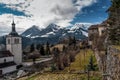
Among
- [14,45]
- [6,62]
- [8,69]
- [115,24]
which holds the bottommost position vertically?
[8,69]

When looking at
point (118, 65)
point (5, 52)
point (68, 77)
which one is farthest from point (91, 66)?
point (5, 52)

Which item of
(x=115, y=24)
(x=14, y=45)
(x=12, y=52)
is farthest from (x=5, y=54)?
(x=115, y=24)

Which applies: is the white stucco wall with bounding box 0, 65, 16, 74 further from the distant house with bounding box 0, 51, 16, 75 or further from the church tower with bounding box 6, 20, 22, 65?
the church tower with bounding box 6, 20, 22, 65

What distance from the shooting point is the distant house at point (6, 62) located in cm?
5998

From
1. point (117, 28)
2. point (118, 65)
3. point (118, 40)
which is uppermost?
point (117, 28)

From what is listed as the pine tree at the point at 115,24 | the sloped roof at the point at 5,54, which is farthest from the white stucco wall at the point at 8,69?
the pine tree at the point at 115,24

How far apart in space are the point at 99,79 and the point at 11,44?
50.6 m

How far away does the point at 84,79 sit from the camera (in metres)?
29.0

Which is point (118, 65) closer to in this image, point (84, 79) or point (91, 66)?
point (84, 79)

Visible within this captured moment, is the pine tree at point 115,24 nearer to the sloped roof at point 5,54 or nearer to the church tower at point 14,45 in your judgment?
the sloped roof at point 5,54

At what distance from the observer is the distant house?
5998cm

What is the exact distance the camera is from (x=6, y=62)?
65562 mm

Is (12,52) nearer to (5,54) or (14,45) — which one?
(14,45)

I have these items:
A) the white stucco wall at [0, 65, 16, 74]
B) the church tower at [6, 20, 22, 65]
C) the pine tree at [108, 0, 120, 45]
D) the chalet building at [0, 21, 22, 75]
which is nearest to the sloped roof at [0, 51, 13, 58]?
the chalet building at [0, 21, 22, 75]
